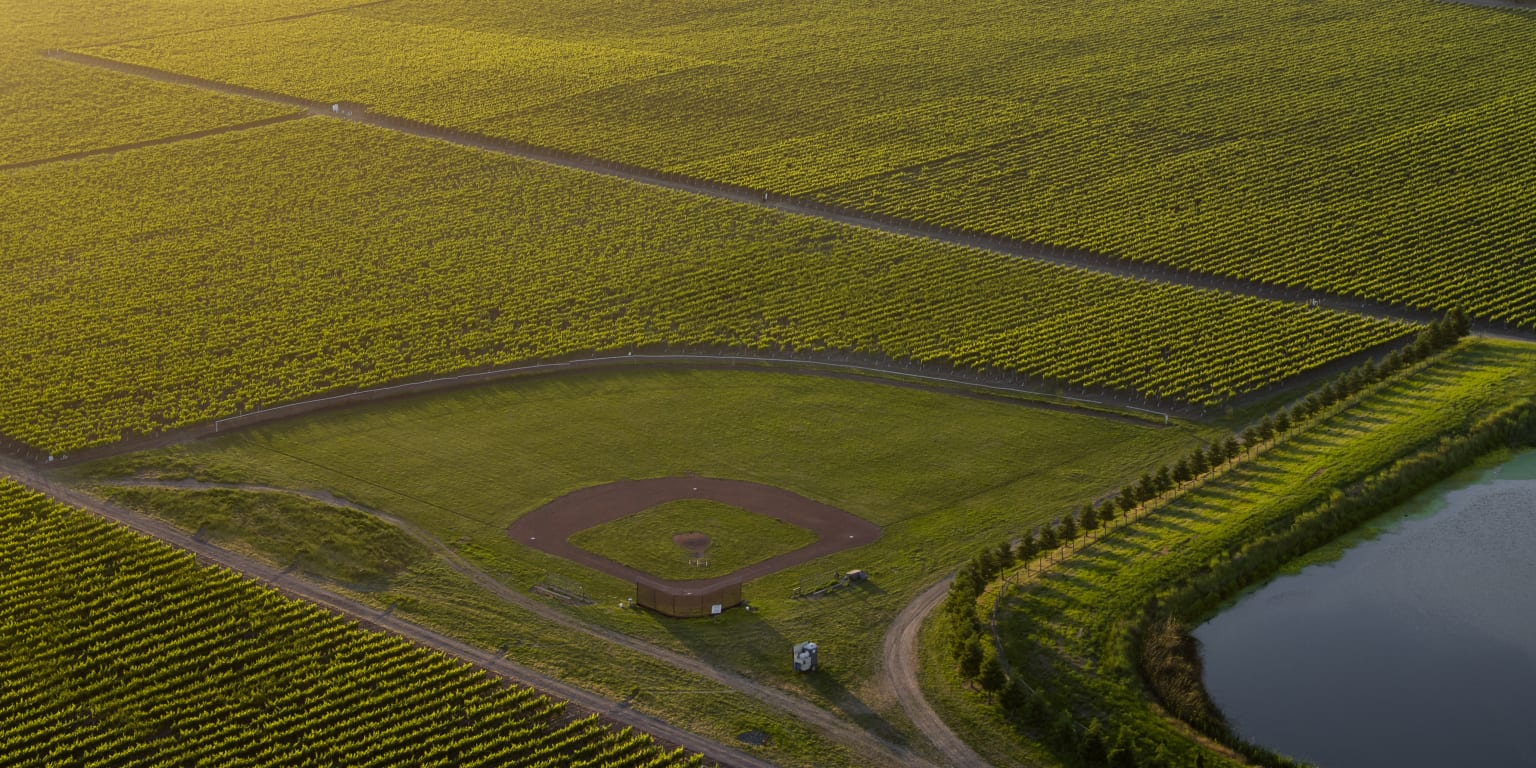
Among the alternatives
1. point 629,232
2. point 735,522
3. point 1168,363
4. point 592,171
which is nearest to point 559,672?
point 735,522

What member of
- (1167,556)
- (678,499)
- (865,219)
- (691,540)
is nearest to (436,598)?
(691,540)

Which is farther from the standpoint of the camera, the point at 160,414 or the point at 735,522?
the point at 160,414

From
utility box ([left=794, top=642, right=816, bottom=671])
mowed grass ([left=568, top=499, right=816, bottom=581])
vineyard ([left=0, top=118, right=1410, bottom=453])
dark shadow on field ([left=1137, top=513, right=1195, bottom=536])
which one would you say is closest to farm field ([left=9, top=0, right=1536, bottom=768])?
dark shadow on field ([left=1137, top=513, right=1195, bottom=536])

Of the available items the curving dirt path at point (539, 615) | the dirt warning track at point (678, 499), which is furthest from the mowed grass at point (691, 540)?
the curving dirt path at point (539, 615)

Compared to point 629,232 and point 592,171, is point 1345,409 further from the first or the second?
point 592,171

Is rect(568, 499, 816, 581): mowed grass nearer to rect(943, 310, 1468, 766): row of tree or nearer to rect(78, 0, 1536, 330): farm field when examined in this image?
rect(943, 310, 1468, 766): row of tree

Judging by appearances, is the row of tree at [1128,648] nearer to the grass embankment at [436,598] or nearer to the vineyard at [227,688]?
the grass embankment at [436,598]

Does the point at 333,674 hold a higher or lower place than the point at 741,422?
lower
